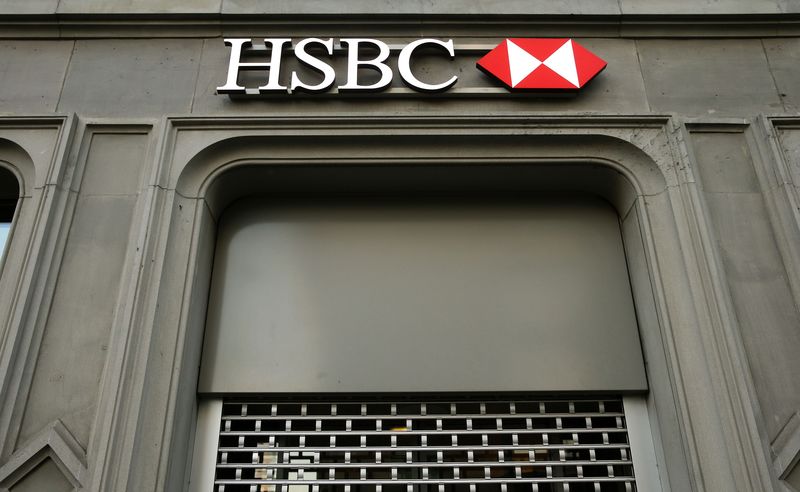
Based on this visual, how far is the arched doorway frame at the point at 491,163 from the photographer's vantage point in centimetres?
430

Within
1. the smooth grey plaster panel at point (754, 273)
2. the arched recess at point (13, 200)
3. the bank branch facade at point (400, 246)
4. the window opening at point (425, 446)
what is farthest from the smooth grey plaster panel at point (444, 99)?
the window opening at point (425, 446)

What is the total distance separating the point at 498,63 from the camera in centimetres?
573

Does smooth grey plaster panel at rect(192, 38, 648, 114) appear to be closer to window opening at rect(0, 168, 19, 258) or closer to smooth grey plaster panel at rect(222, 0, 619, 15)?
smooth grey plaster panel at rect(222, 0, 619, 15)

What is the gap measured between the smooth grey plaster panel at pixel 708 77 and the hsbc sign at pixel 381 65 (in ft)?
2.01

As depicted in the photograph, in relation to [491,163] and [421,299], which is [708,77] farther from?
[421,299]

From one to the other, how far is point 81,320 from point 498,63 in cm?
450

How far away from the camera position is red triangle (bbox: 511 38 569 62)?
19.1ft

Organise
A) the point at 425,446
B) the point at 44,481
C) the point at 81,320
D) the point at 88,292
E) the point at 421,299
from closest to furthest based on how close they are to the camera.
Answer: the point at 44,481 < the point at 81,320 < the point at 88,292 < the point at 425,446 < the point at 421,299

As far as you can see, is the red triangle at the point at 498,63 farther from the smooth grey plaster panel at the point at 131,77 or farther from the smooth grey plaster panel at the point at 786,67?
the smooth grey plaster panel at the point at 131,77

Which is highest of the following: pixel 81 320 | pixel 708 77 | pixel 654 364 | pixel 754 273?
pixel 708 77

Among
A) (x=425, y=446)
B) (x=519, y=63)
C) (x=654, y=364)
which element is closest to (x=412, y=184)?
(x=519, y=63)

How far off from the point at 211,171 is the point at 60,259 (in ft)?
4.90

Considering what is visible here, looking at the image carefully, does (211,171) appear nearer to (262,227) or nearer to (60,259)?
(262,227)

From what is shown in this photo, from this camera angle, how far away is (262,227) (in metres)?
5.75
